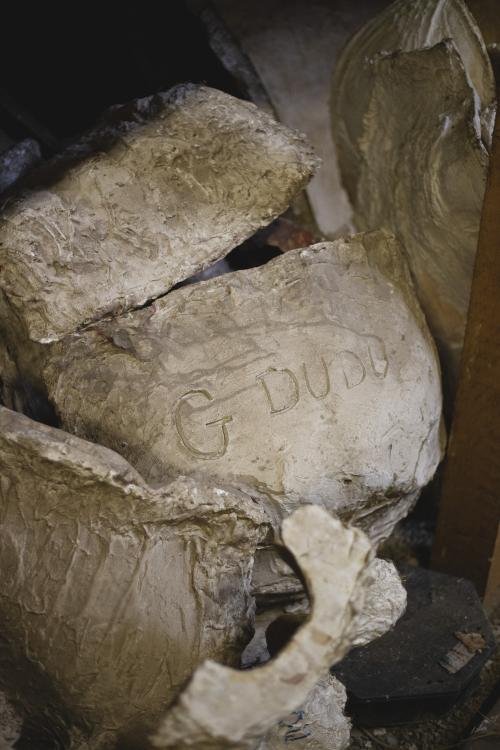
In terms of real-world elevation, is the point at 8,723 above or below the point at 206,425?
below

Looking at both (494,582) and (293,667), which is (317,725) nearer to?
(293,667)

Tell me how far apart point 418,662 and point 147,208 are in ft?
4.23

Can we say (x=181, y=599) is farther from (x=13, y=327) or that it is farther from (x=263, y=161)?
(x=263, y=161)

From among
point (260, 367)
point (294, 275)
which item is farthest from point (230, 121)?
point (260, 367)

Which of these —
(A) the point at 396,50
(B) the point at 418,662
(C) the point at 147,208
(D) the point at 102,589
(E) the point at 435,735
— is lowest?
(E) the point at 435,735

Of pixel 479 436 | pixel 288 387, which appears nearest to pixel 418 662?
pixel 479 436

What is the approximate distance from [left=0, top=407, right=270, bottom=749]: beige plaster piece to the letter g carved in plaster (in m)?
0.18

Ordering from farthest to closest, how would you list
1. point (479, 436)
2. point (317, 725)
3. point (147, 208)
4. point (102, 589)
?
1. point (479, 436)
2. point (147, 208)
3. point (317, 725)
4. point (102, 589)

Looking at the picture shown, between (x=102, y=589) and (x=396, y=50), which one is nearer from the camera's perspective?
(x=102, y=589)

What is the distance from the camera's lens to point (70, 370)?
1.76 m

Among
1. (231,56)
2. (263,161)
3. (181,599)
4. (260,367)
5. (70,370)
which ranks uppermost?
(231,56)

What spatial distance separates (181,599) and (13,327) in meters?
0.79

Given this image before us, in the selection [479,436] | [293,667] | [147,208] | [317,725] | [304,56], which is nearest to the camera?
[293,667]

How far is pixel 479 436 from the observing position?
2174 millimetres
